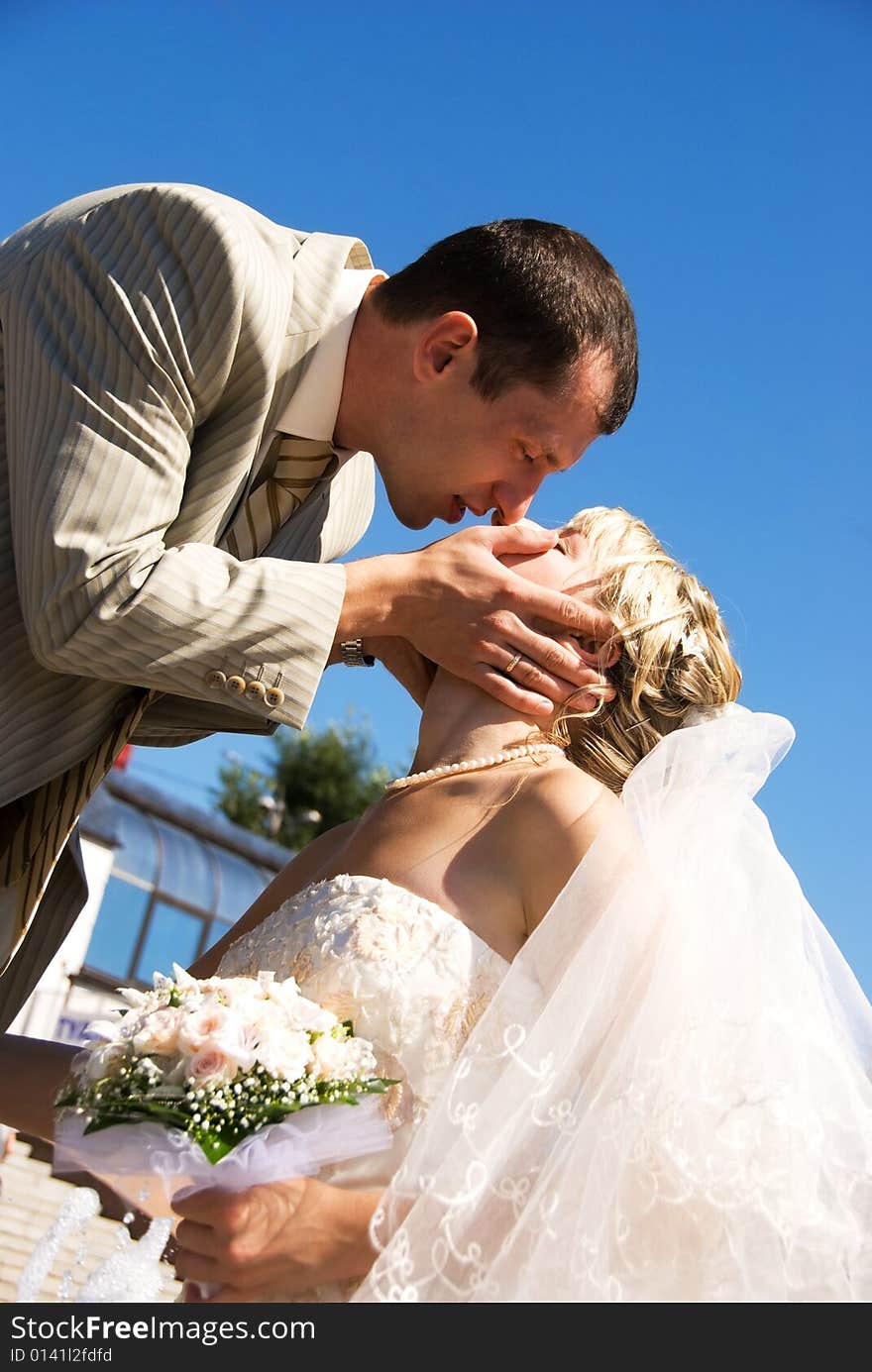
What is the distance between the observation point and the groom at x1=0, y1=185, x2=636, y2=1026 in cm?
312

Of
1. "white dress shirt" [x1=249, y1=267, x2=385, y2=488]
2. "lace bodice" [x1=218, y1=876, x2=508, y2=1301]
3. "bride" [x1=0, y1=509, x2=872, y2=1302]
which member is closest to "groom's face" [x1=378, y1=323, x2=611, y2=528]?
"white dress shirt" [x1=249, y1=267, x2=385, y2=488]

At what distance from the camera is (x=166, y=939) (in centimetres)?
2412

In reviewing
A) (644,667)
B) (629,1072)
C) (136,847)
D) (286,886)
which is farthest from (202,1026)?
(136,847)

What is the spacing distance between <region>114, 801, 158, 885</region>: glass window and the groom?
66.8 feet

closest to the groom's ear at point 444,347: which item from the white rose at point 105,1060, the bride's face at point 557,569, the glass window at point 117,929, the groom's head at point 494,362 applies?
the groom's head at point 494,362

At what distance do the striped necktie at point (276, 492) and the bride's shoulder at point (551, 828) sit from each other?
3.57ft

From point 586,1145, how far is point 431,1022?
0.47 meters

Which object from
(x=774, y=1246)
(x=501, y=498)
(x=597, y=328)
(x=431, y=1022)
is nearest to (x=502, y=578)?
(x=501, y=498)

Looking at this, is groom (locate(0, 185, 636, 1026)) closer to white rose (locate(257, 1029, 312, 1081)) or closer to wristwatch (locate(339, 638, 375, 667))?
wristwatch (locate(339, 638, 375, 667))

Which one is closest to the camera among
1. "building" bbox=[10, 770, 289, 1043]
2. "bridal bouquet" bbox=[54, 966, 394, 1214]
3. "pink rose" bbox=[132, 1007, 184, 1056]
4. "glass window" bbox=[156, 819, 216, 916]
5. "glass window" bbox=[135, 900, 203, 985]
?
"bridal bouquet" bbox=[54, 966, 394, 1214]

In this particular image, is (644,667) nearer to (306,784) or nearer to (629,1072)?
(629,1072)

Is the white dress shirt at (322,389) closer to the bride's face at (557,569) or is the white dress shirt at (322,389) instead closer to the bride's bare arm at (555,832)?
the bride's face at (557,569)

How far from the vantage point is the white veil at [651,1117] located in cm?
251

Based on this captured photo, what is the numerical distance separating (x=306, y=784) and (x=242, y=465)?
37.6 metres
